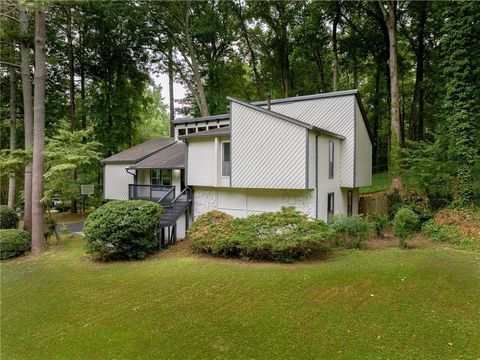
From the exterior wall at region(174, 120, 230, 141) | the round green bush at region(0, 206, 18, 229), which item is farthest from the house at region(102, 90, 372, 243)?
the round green bush at region(0, 206, 18, 229)

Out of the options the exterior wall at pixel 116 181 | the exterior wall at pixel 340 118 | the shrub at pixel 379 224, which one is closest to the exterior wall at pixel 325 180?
the exterior wall at pixel 340 118

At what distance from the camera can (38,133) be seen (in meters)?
11.8

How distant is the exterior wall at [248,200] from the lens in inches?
461

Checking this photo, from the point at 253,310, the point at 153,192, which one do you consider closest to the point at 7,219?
the point at 153,192

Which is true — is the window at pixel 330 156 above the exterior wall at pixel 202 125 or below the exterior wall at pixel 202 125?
below

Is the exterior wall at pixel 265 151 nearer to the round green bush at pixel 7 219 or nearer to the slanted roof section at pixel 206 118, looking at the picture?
the slanted roof section at pixel 206 118

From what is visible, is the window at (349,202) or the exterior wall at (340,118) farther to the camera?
the window at (349,202)

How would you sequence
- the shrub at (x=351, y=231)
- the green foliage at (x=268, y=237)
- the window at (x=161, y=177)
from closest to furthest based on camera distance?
the green foliage at (x=268, y=237) < the shrub at (x=351, y=231) < the window at (x=161, y=177)

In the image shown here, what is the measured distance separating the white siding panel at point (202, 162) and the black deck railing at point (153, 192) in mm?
1536

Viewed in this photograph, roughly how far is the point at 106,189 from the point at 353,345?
58.5 ft

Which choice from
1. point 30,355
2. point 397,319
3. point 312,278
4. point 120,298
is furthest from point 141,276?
point 397,319

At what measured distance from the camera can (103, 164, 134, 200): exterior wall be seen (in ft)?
60.6

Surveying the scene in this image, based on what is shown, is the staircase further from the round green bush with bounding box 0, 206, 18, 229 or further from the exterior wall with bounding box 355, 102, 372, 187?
the round green bush with bounding box 0, 206, 18, 229

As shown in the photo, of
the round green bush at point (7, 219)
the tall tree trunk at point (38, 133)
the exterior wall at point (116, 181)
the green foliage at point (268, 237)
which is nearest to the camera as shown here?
the green foliage at point (268, 237)
